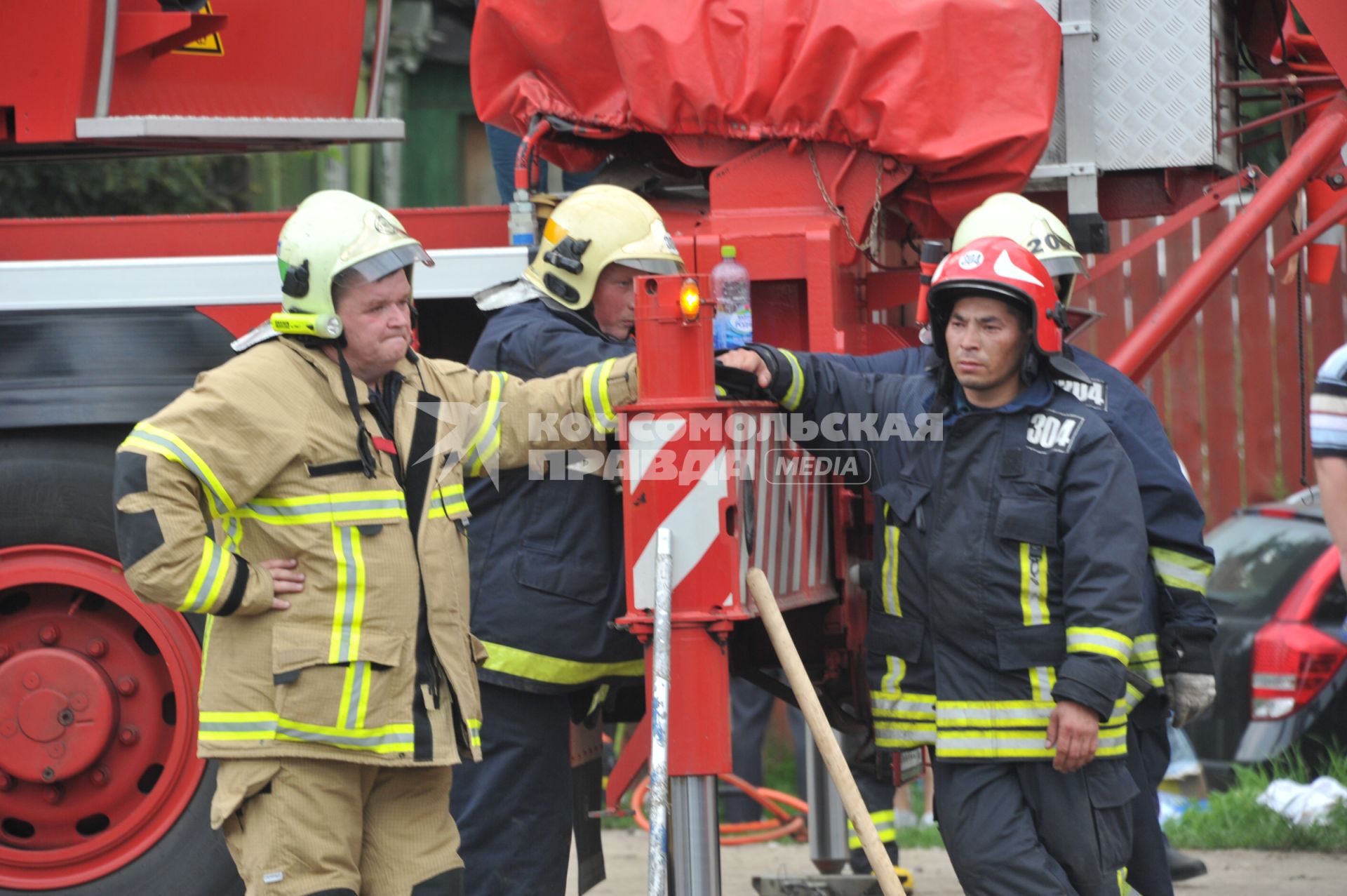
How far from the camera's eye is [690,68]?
13.3ft

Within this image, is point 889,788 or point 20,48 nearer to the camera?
point 20,48

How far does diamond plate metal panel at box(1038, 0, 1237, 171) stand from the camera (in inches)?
171

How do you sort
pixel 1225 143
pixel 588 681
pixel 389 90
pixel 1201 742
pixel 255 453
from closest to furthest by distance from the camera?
pixel 255 453 < pixel 588 681 < pixel 1225 143 < pixel 1201 742 < pixel 389 90

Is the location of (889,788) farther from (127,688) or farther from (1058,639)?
(127,688)

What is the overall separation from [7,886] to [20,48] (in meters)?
2.03

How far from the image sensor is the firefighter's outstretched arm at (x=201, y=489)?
10.0ft

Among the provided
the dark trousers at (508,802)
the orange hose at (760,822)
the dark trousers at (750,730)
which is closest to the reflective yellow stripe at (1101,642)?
the dark trousers at (508,802)

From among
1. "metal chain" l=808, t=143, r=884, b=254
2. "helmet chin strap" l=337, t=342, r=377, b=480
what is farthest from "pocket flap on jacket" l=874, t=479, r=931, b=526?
"helmet chin strap" l=337, t=342, r=377, b=480

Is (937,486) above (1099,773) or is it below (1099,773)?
above

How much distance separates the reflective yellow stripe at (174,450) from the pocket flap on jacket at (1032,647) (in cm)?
156

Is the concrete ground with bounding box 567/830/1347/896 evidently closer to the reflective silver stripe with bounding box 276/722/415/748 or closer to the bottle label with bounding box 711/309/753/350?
the bottle label with bounding box 711/309/753/350

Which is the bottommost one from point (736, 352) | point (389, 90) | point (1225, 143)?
point (736, 352)

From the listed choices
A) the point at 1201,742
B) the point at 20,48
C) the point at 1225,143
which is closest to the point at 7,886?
the point at 20,48

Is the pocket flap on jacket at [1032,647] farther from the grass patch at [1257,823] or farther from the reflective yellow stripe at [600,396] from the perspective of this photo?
the grass patch at [1257,823]
